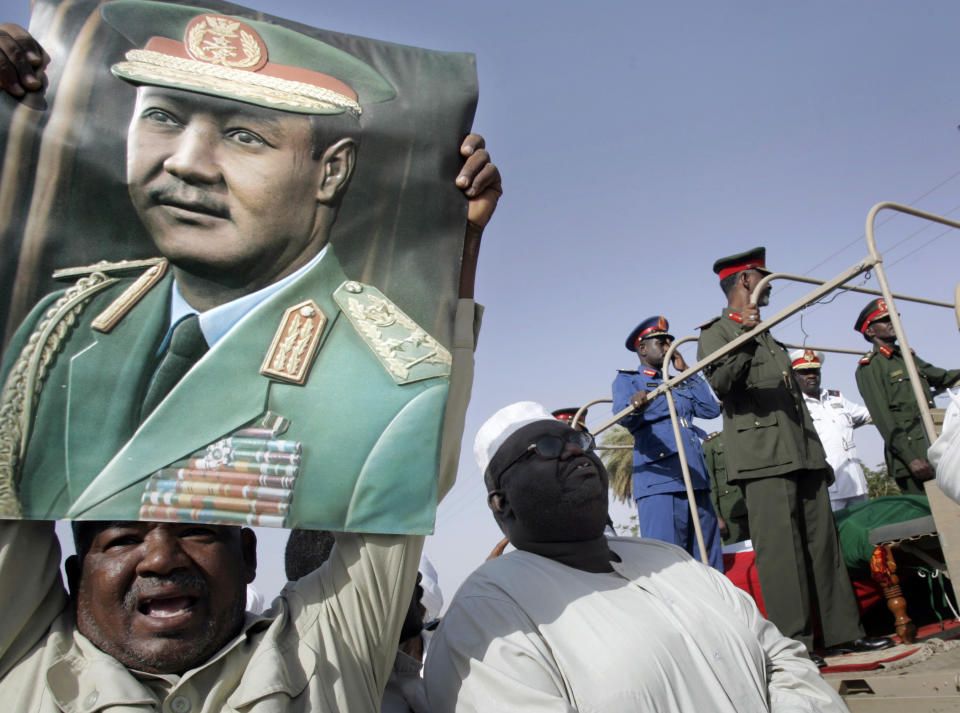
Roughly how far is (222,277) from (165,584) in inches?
27.7

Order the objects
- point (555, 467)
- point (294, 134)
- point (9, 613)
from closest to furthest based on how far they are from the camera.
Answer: point (9, 613) → point (294, 134) → point (555, 467)

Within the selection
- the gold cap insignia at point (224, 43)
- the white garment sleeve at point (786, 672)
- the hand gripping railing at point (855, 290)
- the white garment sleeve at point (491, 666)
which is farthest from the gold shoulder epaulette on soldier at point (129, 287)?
the hand gripping railing at point (855, 290)

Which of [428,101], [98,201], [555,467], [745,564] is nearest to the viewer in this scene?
[98,201]

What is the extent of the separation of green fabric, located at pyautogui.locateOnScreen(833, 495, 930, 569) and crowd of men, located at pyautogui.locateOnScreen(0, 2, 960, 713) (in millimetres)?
2589

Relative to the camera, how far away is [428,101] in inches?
80.4

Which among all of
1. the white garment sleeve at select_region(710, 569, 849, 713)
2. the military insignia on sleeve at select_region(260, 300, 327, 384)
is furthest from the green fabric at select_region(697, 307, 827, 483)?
the military insignia on sleeve at select_region(260, 300, 327, 384)

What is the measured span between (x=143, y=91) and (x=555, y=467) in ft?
5.30

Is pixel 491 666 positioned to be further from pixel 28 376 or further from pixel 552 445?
pixel 28 376

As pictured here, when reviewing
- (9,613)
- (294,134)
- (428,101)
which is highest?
(428,101)

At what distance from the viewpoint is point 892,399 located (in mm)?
5668

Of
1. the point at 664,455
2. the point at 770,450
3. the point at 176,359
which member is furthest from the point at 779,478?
the point at 176,359

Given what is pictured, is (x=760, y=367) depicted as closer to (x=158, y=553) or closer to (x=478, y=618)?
(x=478, y=618)

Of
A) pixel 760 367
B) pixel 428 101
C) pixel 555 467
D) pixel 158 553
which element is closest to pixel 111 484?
pixel 158 553

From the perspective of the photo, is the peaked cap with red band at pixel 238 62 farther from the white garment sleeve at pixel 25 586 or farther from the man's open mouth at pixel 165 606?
the man's open mouth at pixel 165 606
